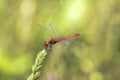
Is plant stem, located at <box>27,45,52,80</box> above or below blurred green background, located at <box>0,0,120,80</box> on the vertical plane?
below

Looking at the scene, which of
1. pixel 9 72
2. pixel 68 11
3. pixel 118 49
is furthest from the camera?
pixel 118 49

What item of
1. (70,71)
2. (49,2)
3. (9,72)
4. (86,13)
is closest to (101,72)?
(70,71)

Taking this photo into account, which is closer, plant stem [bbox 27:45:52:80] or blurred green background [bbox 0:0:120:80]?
plant stem [bbox 27:45:52:80]

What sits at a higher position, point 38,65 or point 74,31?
point 74,31

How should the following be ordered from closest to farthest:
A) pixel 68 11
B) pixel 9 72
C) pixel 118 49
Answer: pixel 9 72 < pixel 68 11 < pixel 118 49

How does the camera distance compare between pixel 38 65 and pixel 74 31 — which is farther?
pixel 74 31

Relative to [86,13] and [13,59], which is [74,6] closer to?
[86,13]

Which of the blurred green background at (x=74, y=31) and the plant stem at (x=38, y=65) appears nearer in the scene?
the plant stem at (x=38, y=65)

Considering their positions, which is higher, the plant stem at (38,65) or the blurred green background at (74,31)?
the blurred green background at (74,31)
